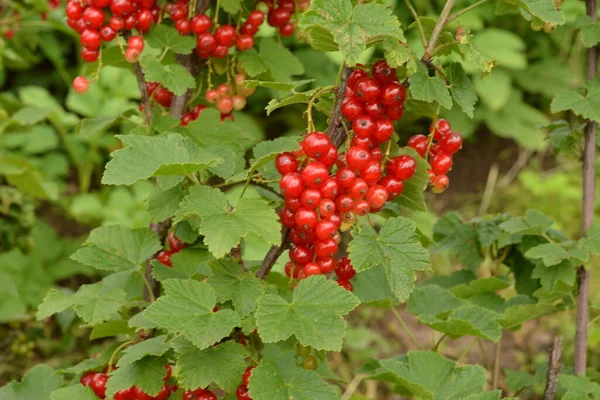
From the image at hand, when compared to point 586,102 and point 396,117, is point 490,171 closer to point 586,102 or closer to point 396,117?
point 586,102

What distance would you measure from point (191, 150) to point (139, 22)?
15.0 inches

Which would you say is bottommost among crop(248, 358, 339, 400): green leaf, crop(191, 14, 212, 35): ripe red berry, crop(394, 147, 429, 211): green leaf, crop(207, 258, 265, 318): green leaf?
crop(248, 358, 339, 400): green leaf

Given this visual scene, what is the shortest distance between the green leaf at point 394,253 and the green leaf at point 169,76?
50cm

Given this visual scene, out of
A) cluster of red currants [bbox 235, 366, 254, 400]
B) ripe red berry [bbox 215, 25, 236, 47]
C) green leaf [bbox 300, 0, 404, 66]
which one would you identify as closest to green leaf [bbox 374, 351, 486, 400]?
cluster of red currants [bbox 235, 366, 254, 400]


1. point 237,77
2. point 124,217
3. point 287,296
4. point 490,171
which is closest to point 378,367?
point 287,296

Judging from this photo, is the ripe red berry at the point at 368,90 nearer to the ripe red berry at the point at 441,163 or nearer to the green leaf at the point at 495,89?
the ripe red berry at the point at 441,163

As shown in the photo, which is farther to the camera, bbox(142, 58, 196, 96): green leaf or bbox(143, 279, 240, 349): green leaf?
bbox(142, 58, 196, 96): green leaf

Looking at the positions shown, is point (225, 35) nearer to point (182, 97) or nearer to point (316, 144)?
point (182, 97)

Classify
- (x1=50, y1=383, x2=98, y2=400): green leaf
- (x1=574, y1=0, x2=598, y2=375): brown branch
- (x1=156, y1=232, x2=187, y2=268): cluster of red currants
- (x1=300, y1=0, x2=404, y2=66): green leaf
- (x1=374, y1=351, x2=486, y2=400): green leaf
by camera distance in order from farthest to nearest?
1. (x1=574, y1=0, x2=598, y2=375): brown branch
2. (x1=156, y1=232, x2=187, y2=268): cluster of red currants
3. (x1=374, y1=351, x2=486, y2=400): green leaf
4. (x1=50, y1=383, x2=98, y2=400): green leaf
5. (x1=300, y1=0, x2=404, y2=66): green leaf

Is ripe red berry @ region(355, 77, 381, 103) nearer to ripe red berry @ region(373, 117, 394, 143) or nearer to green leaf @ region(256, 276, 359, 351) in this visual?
ripe red berry @ region(373, 117, 394, 143)

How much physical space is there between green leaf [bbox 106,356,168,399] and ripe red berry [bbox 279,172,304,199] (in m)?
0.38

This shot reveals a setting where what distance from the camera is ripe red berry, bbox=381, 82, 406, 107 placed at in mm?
1145

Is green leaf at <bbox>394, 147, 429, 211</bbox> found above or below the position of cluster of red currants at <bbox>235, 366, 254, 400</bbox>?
above

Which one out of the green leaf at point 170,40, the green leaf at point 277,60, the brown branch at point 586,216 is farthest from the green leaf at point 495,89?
the green leaf at point 170,40
